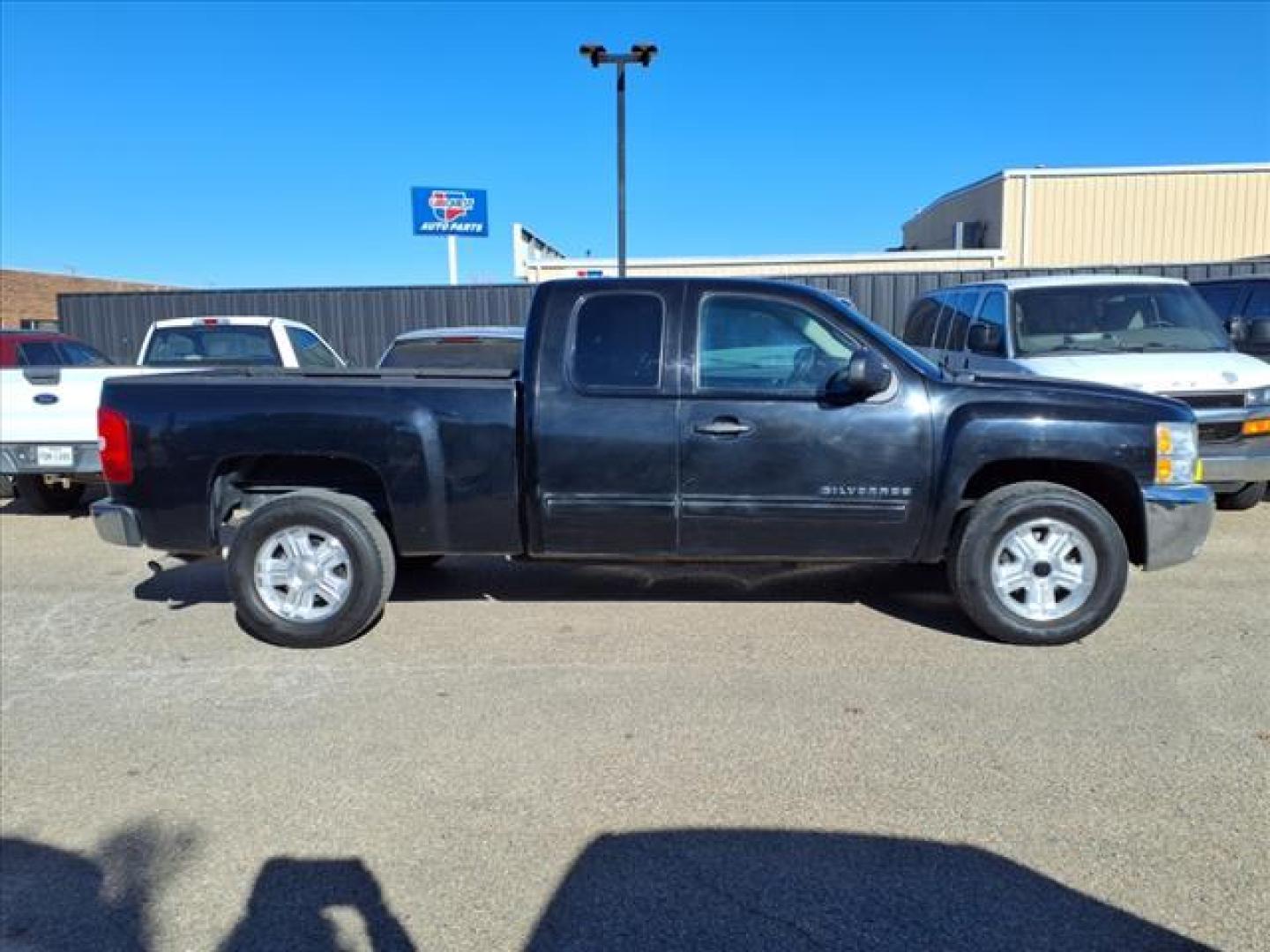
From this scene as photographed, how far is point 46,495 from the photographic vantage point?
28.3 ft

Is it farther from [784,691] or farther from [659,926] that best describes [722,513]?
[659,926]

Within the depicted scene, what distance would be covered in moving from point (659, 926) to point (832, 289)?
14134 millimetres

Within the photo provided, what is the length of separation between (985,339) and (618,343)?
428 centimetres

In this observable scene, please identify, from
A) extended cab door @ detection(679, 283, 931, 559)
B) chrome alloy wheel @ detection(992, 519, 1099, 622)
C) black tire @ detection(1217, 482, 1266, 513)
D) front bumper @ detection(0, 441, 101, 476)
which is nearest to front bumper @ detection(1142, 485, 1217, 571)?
chrome alloy wheel @ detection(992, 519, 1099, 622)

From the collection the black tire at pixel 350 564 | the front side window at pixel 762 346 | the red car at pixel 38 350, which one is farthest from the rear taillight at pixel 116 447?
the red car at pixel 38 350

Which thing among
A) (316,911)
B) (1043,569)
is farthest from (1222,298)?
(316,911)

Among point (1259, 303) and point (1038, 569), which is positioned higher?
point (1259, 303)

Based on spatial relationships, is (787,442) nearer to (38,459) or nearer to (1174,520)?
(1174,520)

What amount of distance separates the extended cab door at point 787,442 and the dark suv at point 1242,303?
5.36 meters

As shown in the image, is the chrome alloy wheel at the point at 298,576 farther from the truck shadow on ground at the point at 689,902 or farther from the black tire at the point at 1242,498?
the black tire at the point at 1242,498

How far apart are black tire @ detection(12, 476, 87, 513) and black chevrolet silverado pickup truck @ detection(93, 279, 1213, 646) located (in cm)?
463

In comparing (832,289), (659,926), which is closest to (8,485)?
(659,926)

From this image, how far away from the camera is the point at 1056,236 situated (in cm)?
2236

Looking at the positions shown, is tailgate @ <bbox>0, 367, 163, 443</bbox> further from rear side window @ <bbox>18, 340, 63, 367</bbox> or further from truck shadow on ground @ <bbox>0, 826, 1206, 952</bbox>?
truck shadow on ground @ <bbox>0, 826, 1206, 952</bbox>
